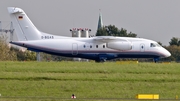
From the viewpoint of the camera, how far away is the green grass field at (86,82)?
2623 centimetres

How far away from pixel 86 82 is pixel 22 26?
24645mm

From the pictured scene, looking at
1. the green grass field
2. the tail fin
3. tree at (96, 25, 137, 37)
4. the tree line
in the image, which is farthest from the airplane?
tree at (96, 25, 137, 37)

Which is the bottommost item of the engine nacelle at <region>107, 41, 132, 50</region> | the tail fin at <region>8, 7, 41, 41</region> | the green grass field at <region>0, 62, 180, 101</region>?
the green grass field at <region>0, 62, 180, 101</region>

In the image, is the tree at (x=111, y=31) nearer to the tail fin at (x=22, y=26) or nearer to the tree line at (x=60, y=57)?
the tree line at (x=60, y=57)

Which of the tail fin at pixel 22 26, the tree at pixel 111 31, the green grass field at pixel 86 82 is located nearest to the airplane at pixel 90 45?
the tail fin at pixel 22 26

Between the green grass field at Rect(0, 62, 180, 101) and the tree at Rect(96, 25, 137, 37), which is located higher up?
the tree at Rect(96, 25, 137, 37)

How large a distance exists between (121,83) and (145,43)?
24153 mm

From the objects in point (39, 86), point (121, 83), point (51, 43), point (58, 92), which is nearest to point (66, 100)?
point (58, 92)

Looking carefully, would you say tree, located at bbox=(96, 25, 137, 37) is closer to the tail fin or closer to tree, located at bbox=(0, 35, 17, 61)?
tree, located at bbox=(0, 35, 17, 61)

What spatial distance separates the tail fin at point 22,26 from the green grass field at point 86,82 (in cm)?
1463

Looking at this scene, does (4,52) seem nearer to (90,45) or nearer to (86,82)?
(90,45)

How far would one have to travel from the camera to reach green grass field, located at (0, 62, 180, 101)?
2623cm

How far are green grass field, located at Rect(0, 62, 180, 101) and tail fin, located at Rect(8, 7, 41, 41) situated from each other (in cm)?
1463

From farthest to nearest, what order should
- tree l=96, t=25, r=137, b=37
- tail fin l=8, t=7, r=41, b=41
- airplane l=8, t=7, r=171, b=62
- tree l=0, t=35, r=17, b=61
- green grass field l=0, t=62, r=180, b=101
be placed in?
tree l=96, t=25, r=137, b=37 → tree l=0, t=35, r=17, b=61 → tail fin l=8, t=7, r=41, b=41 → airplane l=8, t=7, r=171, b=62 → green grass field l=0, t=62, r=180, b=101
